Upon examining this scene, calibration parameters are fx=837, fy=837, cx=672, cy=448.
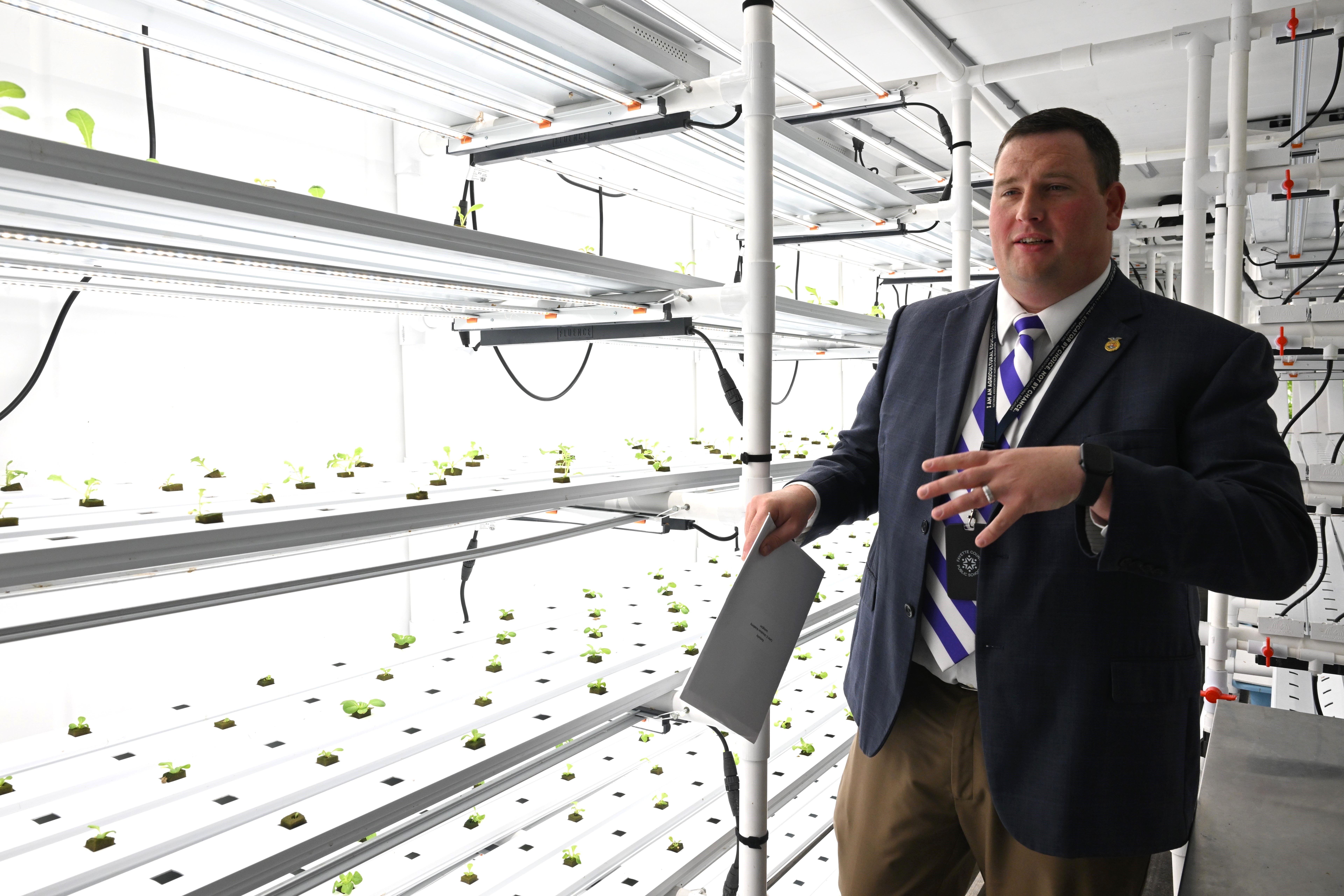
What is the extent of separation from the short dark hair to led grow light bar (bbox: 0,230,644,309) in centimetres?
96

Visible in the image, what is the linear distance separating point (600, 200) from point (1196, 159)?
1897 millimetres

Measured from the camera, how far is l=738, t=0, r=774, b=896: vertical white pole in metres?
1.59

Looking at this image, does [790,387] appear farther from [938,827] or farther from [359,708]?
[938,827]

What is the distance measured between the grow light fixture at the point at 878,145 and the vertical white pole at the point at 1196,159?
2.96 feet

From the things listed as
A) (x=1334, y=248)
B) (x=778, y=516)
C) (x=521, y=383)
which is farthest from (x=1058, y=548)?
(x=1334, y=248)

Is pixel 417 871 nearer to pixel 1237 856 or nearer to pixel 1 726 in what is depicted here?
pixel 1 726

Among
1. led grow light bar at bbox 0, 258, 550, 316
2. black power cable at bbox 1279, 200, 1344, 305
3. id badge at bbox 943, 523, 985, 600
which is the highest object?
black power cable at bbox 1279, 200, 1344, 305

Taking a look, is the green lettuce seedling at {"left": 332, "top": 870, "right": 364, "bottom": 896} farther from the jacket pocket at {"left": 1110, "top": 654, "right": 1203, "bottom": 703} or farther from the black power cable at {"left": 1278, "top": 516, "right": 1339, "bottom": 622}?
the black power cable at {"left": 1278, "top": 516, "right": 1339, "bottom": 622}

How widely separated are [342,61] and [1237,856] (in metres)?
1.91

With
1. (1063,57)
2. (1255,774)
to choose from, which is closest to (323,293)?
(1255,774)

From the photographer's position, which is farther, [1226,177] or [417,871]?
[1226,177]

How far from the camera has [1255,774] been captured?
1457 millimetres

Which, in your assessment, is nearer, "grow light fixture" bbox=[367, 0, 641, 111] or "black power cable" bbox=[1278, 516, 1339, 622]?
"grow light fixture" bbox=[367, 0, 641, 111]

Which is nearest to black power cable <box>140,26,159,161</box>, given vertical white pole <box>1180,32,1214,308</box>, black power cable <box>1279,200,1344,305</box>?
vertical white pole <box>1180,32,1214,308</box>
